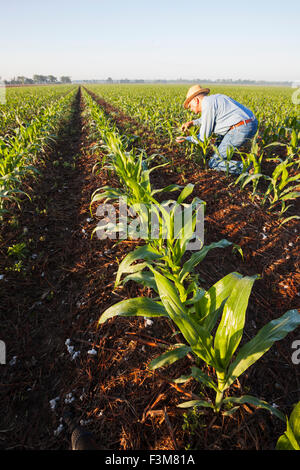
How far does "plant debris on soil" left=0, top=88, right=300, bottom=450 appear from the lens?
44.6 inches

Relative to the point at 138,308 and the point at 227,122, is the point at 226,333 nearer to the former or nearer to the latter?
the point at 138,308

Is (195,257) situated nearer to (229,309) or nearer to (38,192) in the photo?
(229,309)

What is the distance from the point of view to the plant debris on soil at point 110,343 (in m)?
1.13

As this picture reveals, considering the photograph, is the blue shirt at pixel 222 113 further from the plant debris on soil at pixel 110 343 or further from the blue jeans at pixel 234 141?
the plant debris on soil at pixel 110 343

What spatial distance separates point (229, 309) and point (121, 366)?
791mm

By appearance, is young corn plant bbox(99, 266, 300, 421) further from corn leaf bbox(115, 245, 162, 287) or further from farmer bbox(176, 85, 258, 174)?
farmer bbox(176, 85, 258, 174)

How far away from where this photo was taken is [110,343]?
1.54 m

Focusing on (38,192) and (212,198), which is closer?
(212,198)

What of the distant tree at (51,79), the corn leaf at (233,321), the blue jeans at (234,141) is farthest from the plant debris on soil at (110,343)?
the distant tree at (51,79)

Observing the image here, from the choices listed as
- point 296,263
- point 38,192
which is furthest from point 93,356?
point 38,192

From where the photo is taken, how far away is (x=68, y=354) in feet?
5.05

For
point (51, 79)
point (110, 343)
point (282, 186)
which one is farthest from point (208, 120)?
point (51, 79)

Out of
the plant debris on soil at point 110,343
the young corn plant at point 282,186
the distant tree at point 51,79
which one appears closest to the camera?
the plant debris on soil at point 110,343

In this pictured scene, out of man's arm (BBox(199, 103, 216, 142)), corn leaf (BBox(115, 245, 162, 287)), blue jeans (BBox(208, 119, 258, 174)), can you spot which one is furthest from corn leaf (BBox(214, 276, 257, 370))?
man's arm (BBox(199, 103, 216, 142))
